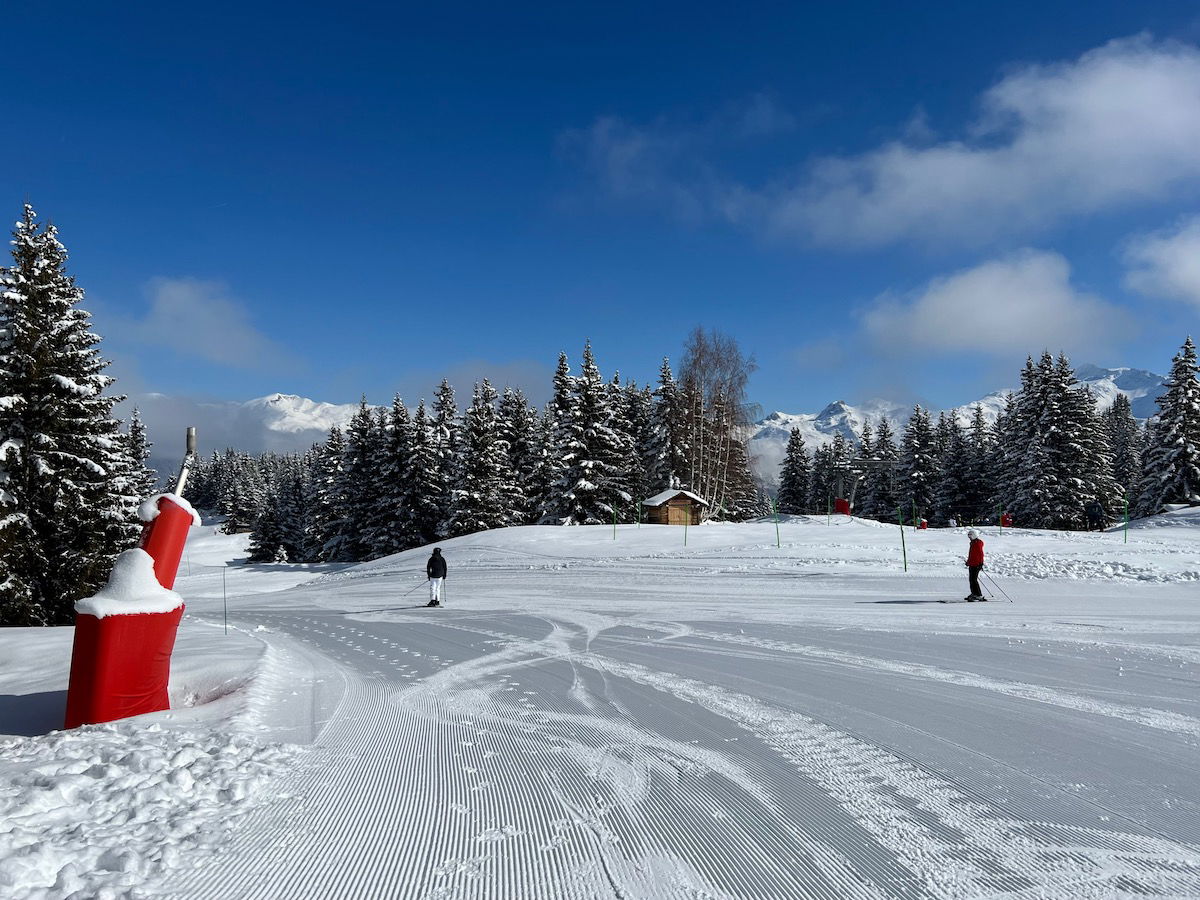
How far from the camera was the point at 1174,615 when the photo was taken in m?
11.7

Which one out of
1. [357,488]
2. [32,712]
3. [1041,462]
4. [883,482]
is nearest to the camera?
[32,712]

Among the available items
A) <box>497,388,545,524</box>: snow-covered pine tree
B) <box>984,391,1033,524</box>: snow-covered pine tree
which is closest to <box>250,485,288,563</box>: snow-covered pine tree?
<box>497,388,545,524</box>: snow-covered pine tree

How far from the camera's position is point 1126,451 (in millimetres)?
70812

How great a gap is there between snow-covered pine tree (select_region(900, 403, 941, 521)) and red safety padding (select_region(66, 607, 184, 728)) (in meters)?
62.9

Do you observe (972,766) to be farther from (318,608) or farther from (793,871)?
(318,608)

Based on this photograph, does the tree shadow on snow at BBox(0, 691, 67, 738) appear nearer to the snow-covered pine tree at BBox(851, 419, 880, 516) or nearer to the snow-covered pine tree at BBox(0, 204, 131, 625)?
the snow-covered pine tree at BBox(0, 204, 131, 625)

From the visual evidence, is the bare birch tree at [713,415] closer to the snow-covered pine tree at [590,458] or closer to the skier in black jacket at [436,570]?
the snow-covered pine tree at [590,458]

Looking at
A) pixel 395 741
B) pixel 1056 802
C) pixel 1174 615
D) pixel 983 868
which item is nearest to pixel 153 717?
pixel 395 741

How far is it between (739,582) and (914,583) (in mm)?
4519

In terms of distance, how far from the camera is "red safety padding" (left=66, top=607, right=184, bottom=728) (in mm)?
5320

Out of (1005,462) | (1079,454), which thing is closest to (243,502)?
(1005,462)

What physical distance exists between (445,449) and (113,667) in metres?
44.0

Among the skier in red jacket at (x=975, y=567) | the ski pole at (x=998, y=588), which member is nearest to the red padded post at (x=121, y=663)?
the skier in red jacket at (x=975, y=567)

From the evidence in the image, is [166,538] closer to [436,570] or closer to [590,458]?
[436,570]
